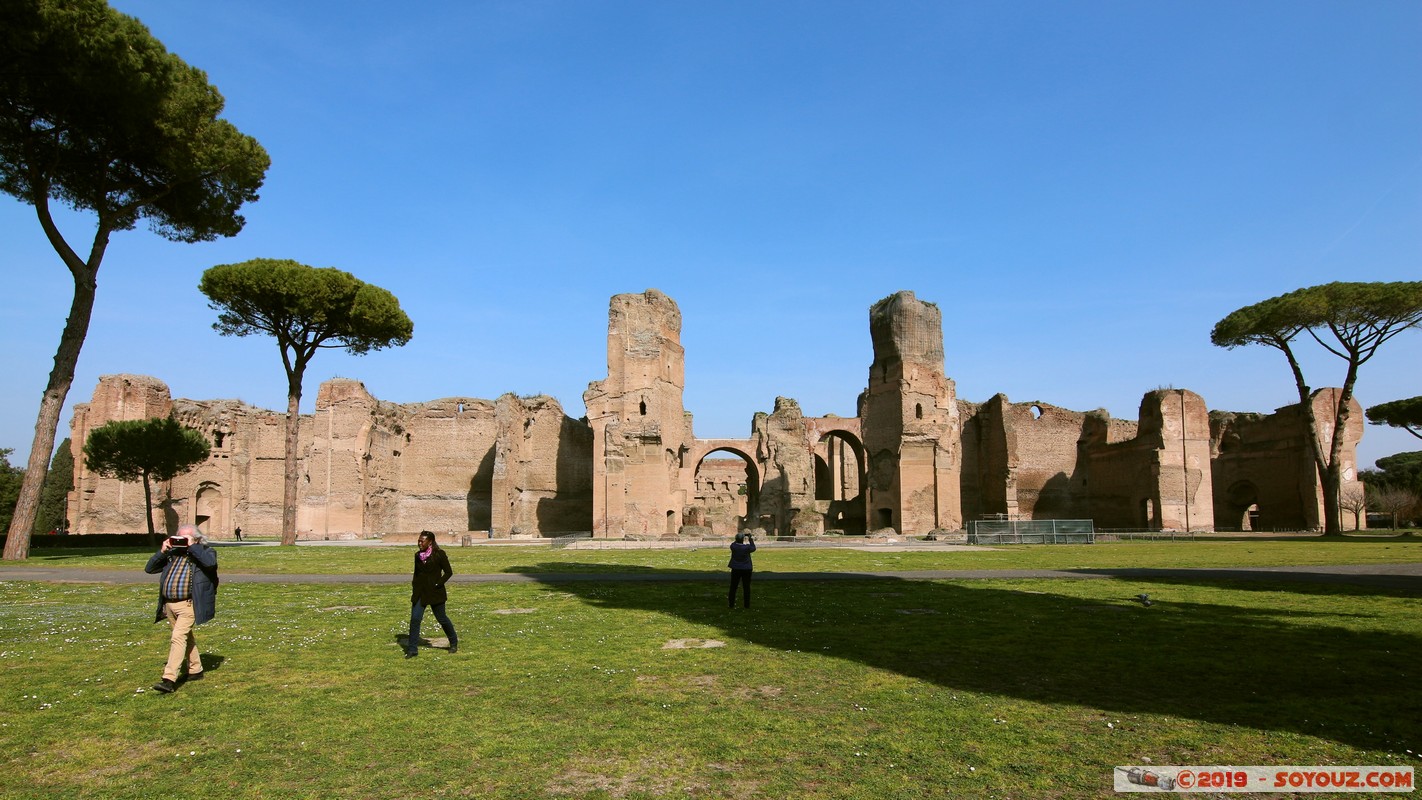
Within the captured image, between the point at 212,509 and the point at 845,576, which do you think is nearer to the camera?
the point at 845,576

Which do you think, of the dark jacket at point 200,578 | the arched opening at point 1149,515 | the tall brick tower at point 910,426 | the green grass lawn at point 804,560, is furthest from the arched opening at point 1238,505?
the dark jacket at point 200,578

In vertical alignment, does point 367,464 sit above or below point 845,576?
above

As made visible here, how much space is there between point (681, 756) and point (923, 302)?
3221 centimetres

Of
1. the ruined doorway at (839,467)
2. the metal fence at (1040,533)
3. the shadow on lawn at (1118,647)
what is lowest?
the metal fence at (1040,533)

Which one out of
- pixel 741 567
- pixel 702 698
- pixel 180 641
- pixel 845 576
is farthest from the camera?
pixel 845 576

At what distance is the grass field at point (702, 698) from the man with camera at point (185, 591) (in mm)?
272

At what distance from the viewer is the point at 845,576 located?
46.1 ft

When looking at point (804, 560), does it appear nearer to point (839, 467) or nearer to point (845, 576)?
point (845, 576)

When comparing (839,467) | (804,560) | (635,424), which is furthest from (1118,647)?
(839,467)

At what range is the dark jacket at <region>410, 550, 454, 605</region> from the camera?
7078 mm

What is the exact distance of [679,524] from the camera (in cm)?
3456

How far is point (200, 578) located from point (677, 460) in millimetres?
30435

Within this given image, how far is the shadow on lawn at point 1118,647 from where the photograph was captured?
17.0 ft

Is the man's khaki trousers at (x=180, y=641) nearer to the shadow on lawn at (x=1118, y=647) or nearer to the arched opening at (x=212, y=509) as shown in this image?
the shadow on lawn at (x=1118, y=647)
